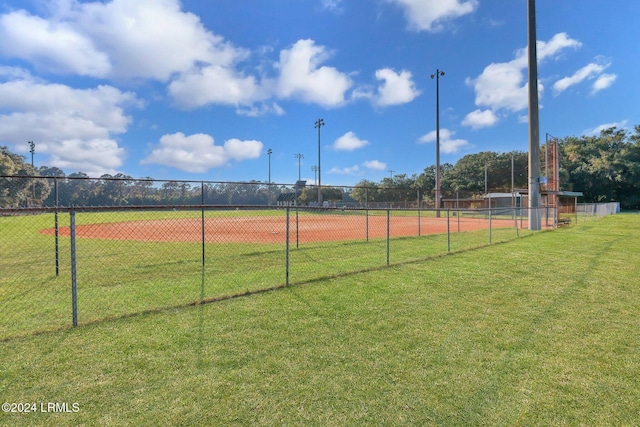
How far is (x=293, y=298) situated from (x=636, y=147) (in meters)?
68.8

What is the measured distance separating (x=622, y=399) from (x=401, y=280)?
3.87 m

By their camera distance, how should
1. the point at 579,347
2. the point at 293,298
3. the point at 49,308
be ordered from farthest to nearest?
the point at 293,298
the point at 49,308
the point at 579,347

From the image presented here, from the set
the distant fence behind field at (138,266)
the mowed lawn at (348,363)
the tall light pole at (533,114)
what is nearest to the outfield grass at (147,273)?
the distant fence behind field at (138,266)

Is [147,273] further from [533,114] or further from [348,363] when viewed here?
[533,114]

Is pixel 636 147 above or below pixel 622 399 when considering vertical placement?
above

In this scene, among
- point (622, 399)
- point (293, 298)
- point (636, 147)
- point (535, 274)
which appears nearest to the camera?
point (622, 399)

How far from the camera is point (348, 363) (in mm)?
3100

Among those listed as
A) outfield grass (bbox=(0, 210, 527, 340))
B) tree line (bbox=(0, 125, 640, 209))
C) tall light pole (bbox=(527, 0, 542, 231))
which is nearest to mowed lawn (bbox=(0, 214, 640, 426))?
outfield grass (bbox=(0, 210, 527, 340))

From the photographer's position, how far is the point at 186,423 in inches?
89.6

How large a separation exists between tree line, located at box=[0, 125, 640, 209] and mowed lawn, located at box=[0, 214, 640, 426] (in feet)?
22.2

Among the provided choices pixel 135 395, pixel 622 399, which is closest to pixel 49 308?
pixel 135 395

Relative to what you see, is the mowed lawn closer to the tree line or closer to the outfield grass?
the outfield grass

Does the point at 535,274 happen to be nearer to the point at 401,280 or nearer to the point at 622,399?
the point at 401,280

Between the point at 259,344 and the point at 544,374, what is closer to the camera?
the point at 544,374
